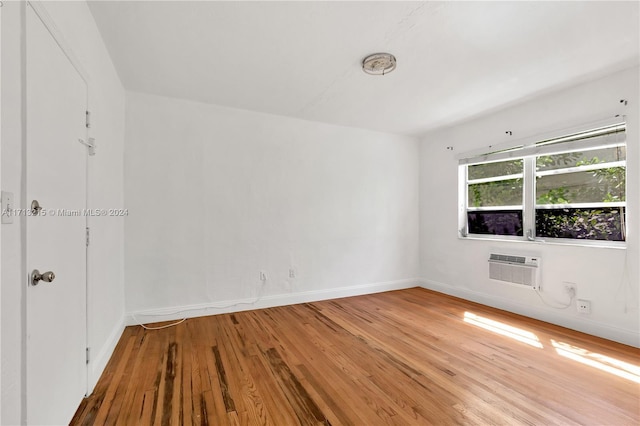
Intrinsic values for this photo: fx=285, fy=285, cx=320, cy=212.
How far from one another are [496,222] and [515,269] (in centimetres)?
74

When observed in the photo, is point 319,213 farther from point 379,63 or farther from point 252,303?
point 379,63

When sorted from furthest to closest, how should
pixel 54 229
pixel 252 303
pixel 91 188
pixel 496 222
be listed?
1. pixel 496 222
2. pixel 252 303
3. pixel 91 188
4. pixel 54 229

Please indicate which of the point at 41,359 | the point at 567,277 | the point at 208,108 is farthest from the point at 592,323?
the point at 208,108

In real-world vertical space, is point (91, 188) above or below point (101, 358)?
A: above

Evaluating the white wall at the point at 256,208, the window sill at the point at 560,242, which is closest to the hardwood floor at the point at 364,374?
the white wall at the point at 256,208

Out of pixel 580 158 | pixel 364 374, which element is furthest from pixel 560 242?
pixel 364 374

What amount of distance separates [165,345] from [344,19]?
3.22m

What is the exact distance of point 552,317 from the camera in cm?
333

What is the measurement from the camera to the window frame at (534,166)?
296 cm

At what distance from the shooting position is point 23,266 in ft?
3.89

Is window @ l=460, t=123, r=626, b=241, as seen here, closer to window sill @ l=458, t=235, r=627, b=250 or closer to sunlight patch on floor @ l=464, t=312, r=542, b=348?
window sill @ l=458, t=235, r=627, b=250

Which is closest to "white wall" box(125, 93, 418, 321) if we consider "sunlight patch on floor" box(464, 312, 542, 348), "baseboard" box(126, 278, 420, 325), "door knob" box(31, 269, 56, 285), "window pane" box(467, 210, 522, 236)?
"baseboard" box(126, 278, 420, 325)

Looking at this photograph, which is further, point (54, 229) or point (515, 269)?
point (515, 269)

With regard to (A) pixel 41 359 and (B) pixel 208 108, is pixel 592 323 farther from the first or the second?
(B) pixel 208 108
